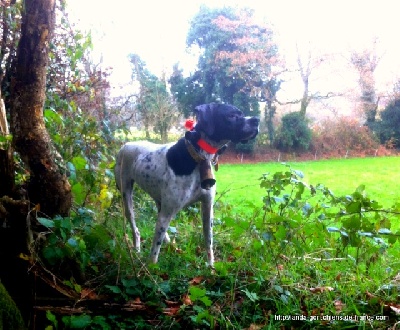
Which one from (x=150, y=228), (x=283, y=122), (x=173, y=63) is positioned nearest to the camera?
(x=150, y=228)

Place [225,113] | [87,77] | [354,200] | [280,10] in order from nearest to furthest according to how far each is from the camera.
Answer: [354,200], [225,113], [87,77], [280,10]

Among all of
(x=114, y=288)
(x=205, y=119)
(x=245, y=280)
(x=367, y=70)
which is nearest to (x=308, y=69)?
(x=367, y=70)

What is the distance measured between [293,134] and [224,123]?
13.8 feet

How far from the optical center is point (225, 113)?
220 cm

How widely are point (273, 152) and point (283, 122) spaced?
0.57 meters

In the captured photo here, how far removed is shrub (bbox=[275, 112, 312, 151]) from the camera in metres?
6.01

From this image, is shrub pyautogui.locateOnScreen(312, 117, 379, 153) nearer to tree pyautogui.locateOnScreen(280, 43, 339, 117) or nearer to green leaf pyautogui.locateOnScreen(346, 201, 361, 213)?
tree pyautogui.locateOnScreen(280, 43, 339, 117)

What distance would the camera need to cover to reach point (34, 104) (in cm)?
168

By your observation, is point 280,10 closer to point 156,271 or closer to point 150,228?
point 150,228

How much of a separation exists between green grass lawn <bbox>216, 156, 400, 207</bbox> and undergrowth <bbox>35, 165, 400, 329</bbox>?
1.81 m

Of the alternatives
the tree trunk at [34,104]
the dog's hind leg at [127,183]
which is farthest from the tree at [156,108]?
the tree trunk at [34,104]

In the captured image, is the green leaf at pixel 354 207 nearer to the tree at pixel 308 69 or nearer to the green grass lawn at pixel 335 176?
the green grass lawn at pixel 335 176

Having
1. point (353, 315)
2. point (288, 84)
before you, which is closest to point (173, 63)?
point (288, 84)

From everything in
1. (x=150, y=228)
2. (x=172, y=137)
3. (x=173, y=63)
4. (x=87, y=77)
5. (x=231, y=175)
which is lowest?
(x=150, y=228)
